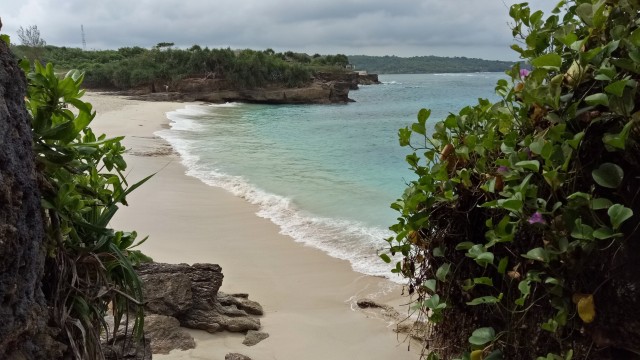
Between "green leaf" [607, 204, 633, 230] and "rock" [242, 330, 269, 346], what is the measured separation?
3.53m

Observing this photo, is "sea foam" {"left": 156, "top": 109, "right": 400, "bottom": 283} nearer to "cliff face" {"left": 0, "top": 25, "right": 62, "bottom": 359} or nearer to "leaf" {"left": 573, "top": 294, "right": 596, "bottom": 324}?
"leaf" {"left": 573, "top": 294, "right": 596, "bottom": 324}

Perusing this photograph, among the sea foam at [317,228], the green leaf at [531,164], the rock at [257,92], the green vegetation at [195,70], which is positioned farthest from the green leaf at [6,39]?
the green vegetation at [195,70]

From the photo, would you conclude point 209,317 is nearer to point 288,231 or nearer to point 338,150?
point 288,231

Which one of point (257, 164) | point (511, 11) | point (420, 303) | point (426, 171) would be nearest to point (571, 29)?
point (511, 11)

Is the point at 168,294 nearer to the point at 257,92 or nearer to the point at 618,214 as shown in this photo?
the point at 618,214

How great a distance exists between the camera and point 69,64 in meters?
56.9

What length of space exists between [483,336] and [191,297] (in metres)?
3.16

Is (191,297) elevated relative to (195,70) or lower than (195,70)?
lower

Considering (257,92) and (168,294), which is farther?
(257,92)

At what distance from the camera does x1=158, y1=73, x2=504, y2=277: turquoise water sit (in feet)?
26.7

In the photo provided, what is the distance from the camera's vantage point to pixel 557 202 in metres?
1.45

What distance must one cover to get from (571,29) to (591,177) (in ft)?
1.52

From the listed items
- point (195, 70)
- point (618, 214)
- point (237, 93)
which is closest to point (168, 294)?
point (618, 214)

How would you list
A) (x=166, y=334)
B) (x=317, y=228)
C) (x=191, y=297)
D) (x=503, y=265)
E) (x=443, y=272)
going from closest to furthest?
1. (x=503, y=265)
2. (x=443, y=272)
3. (x=166, y=334)
4. (x=191, y=297)
5. (x=317, y=228)
